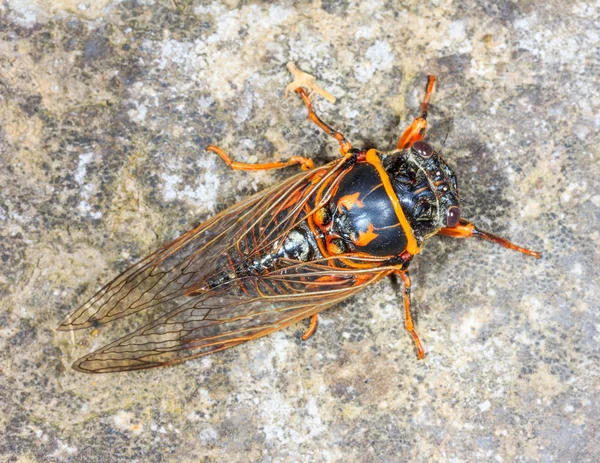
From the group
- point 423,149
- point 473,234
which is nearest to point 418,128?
point 423,149

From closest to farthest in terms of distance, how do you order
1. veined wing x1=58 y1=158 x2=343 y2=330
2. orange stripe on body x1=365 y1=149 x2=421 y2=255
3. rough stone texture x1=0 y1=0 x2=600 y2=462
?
orange stripe on body x1=365 y1=149 x2=421 y2=255 → veined wing x1=58 y1=158 x2=343 y2=330 → rough stone texture x1=0 y1=0 x2=600 y2=462

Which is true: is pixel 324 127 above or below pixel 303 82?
below

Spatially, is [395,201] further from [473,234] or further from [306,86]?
[306,86]

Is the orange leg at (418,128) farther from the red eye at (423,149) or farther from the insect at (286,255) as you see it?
the red eye at (423,149)

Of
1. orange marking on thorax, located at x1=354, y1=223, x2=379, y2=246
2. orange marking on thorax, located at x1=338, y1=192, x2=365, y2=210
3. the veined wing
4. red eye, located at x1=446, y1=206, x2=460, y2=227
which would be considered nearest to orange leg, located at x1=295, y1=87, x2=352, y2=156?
the veined wing

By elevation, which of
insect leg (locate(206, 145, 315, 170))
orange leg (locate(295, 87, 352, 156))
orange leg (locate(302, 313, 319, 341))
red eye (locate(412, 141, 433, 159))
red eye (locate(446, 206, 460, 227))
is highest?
red eye (locate(412, 141, 433, 159))

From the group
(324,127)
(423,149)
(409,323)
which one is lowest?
(409,323)

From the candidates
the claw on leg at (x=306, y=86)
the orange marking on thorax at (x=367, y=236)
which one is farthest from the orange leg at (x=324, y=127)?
the orange marking on thorax at (x=367, y=236)

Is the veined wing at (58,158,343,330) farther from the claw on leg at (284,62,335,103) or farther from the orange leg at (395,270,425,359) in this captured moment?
the orange leg at (395,270,425,359)
